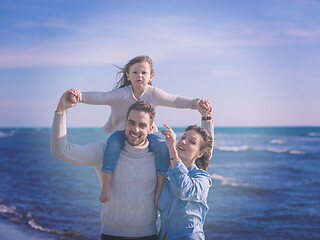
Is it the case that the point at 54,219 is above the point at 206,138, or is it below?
below

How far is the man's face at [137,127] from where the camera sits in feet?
9.00

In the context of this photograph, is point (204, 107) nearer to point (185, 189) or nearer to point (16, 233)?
point (185, 189)

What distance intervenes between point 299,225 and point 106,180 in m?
9.34

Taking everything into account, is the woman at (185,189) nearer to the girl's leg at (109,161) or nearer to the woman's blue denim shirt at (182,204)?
the woman's blue denim shirt at (182,204)

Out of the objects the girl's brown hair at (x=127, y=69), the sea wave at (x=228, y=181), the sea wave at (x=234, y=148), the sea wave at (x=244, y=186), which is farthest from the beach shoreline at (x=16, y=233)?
the sea wave at (x=234, y=148)

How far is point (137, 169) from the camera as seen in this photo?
2.79m

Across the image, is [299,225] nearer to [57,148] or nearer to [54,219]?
[54,219]

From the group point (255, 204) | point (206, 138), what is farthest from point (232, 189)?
point (206, 138)

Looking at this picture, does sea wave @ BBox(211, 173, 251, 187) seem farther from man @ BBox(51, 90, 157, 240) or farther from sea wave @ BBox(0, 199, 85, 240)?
man @ BBox(51, 90, 157, 240)

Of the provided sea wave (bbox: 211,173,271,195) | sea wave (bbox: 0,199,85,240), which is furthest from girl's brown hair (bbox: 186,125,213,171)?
sea wave (bbox: 211,173,271,195)

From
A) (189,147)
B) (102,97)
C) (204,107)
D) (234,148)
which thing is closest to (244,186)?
(204,107)


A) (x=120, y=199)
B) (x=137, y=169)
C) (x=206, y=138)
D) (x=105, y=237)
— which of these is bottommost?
(x=105, y=237)

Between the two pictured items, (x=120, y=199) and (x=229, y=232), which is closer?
(x=120, y=199)

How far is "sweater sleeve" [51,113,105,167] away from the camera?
9.02 feet
